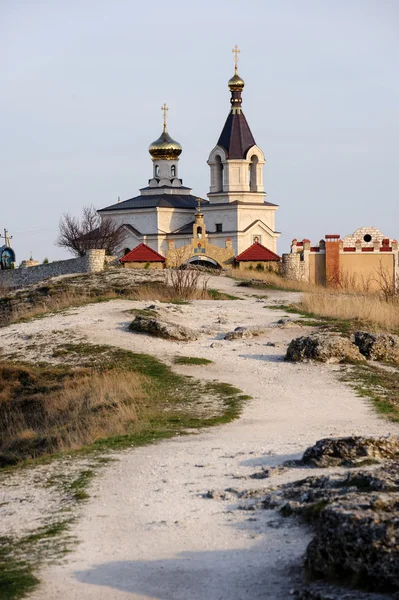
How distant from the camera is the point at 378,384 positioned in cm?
1628

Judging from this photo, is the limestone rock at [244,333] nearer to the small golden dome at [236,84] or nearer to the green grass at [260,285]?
the green grass at [260,285]

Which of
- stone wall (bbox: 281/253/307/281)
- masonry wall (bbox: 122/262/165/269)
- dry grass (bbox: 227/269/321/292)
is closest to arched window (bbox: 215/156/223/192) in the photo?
stone wall (bbox: 281/253/307/281)

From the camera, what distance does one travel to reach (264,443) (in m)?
12.0

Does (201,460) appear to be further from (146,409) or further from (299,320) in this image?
(299,320)

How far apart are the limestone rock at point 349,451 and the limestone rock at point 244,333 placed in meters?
10.2

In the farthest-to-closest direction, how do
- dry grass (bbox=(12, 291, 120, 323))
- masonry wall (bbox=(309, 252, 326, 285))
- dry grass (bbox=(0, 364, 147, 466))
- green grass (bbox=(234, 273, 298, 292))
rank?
masonry wall (bbox=(309, 252, 326, 285)) < green grass (bbox=(234, 273, 298, 292)) < dry grass (bbox=(12, 291, 120, 323)) < dry grass (bbox=(0, 364, 147, 466))

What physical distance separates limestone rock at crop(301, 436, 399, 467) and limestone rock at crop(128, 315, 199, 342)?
10168mm

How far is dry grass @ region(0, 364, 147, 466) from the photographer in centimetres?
1359

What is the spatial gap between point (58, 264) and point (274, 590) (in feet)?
128

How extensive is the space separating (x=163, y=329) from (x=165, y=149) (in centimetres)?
5726

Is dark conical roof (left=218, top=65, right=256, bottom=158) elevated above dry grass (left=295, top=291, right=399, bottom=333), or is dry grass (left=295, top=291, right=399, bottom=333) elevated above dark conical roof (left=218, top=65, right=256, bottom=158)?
dark conical roof (left=218, top=65, right=256, bottom=158)

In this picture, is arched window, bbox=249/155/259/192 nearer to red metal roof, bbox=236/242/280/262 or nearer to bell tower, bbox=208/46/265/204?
bell tower, bbox=208/46/265/204

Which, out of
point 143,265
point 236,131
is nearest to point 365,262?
point 143,265

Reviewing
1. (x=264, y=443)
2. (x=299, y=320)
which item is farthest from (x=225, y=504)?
(x=299, y=320)
